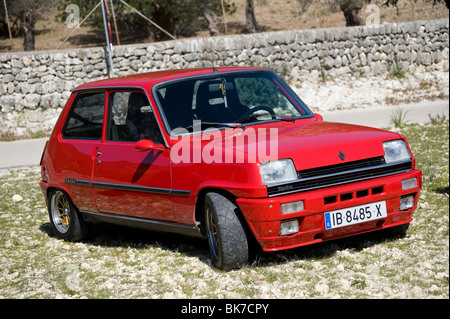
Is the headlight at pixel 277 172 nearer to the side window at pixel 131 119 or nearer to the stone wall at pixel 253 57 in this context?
the side window at pixel 131 119

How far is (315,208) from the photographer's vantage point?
498cm

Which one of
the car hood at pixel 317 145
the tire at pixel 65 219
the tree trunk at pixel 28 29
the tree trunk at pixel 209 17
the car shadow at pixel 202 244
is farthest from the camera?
the tree trunk at pixel 209 17

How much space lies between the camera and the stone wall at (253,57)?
18500 millimetres

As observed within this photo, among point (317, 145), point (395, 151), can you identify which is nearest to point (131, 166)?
point (317, 145)

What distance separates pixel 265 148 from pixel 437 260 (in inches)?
61.7

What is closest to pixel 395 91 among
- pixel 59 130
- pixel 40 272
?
pixel 59 130

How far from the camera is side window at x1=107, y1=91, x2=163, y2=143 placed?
6.10 m

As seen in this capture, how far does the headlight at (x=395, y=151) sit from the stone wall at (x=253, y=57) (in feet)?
44.3

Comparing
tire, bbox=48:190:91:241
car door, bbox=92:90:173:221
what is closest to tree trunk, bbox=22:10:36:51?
tire, bbox=48:190:91:241

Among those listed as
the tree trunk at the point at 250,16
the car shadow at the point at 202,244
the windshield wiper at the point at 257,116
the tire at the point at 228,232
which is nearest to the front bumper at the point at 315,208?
the tire at the point at 228,232

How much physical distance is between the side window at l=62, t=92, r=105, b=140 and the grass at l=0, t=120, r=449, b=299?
1.15 metres

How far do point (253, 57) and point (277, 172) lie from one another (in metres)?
15.1

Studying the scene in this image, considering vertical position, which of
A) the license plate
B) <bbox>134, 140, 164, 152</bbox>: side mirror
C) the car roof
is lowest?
the license plate

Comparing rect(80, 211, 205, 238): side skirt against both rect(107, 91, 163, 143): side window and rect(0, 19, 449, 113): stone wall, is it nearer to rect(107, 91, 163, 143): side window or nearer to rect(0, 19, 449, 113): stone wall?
rect(107, 91, 163, 143): side window
